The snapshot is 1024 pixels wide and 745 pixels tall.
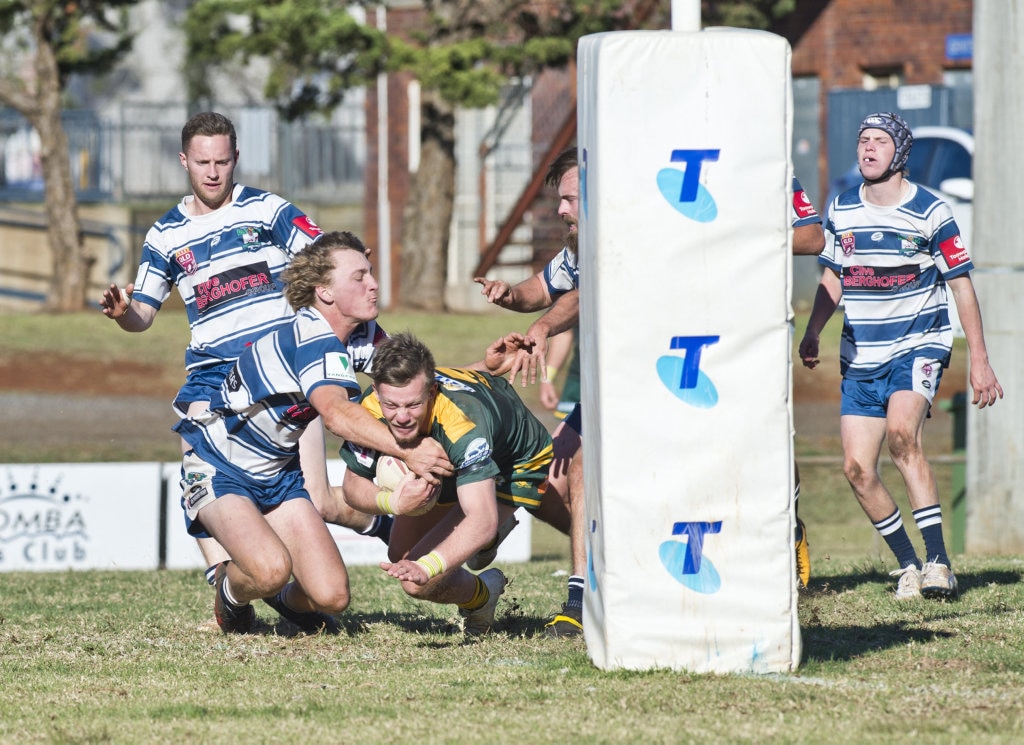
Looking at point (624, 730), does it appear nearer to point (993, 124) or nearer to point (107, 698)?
point (107, 698)

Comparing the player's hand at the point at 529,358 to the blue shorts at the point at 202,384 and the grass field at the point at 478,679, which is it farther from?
the blue shorts at the point at 202,384

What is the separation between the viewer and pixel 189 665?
18.8 feet

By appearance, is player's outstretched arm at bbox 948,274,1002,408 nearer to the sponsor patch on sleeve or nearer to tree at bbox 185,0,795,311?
the sponsor patch on sleeve

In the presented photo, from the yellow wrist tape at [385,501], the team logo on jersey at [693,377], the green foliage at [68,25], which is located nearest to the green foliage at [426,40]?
the green foliage at [68,25]

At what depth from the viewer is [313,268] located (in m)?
6.09

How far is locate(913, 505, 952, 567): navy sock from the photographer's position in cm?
720

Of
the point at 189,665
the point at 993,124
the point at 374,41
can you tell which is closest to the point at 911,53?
the point at 374,41

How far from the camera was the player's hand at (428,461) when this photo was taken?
18.3 ft

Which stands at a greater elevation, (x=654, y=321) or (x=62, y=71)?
(x=62, y=71)

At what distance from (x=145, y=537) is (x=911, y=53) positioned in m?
14.3

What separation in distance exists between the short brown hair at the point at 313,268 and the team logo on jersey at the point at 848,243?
7.71 feet

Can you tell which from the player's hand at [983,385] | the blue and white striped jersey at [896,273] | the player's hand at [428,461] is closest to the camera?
the player's hand at [428,461]

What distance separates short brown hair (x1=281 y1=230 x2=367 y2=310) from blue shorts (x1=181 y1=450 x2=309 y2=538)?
2.49ft

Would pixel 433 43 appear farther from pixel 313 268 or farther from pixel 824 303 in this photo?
pixel 313 268
